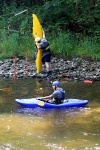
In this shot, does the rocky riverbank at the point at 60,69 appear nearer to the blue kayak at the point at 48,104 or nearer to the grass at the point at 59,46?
the grass at the point at 59,46

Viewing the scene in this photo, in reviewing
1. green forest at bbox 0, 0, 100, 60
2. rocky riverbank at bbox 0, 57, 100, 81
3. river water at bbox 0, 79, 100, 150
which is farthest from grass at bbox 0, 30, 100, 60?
river water at bbox 0, 79, 100, 150

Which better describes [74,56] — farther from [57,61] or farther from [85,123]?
[85,123]

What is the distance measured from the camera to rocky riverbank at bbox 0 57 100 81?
1338 cm

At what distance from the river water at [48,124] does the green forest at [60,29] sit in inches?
154

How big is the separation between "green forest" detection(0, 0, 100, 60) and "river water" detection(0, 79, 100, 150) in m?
3.91

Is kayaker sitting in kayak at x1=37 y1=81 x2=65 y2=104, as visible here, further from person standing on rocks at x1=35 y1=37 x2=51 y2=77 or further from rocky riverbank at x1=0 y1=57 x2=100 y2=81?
person standing on rocks at x1=35 y1=37 x2=51 y2=77

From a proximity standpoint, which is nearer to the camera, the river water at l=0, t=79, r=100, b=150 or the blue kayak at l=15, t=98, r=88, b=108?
the river water at l=0, t=79, r=100, b=150

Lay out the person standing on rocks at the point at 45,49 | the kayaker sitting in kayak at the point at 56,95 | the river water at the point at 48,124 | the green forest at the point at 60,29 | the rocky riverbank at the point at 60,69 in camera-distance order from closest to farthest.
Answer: the river water at the point at 48,124, the kayaker sitting in kayak at the point at 56,95, the person standing on rocks at the point at 45,49, the rocky riverbank at the point at 60,69, the green forest at the point at 60,29

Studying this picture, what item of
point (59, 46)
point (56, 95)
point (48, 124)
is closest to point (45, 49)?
point (59, 46)

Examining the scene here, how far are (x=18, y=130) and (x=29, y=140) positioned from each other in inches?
25.5

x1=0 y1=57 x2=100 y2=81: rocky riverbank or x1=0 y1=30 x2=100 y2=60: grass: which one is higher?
x1=0 y1=30 x2=100 y2=60: grass

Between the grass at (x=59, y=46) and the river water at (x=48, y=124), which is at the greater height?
the grass at (x=59, y=46)

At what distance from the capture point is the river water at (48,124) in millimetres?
7011

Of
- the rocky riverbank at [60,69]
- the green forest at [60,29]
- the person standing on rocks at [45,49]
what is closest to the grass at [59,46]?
the green forest at [60,29]
